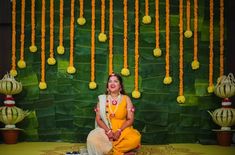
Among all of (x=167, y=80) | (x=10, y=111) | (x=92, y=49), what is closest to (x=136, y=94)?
(x=167, y=80)

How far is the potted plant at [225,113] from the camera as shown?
5750mm

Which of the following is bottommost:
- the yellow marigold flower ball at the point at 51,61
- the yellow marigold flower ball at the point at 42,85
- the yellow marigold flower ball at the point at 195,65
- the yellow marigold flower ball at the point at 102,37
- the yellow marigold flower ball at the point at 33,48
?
the yellow marigold flower ball at the point at 42,85

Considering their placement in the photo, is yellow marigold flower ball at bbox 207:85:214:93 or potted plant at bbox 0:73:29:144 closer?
potted plant at bbox 0:73:29:144

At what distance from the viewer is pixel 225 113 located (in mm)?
5742

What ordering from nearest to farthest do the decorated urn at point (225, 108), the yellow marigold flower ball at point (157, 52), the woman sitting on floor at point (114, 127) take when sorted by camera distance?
the woman sitting on floor at point (114, 127) → the decorated urn at point (225, 108) → the yellow marigold flower ball at point (157, 52)

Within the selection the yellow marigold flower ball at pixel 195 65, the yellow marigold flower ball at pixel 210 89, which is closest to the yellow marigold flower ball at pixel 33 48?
the yellow marigold flower ball at pixel 195 65

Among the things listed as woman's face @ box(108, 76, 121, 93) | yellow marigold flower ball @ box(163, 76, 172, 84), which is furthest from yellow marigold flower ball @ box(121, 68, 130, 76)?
woman's face @ box(108, 76, 121, 93)

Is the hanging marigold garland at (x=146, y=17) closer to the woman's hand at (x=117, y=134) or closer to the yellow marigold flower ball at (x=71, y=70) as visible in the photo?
the yellow marigold flower ball at (x=71, y=70)

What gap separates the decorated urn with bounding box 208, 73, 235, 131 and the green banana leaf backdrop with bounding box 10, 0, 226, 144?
243mm

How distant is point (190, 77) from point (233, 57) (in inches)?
27.0

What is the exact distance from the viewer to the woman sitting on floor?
480 cm

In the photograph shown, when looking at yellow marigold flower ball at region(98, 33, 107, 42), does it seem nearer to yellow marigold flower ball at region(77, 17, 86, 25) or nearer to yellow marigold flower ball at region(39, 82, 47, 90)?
yellow marigold flower ball at region(77, 17, 86, 25)

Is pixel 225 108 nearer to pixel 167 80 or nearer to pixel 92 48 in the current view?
pixel 167 80

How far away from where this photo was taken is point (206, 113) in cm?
609
